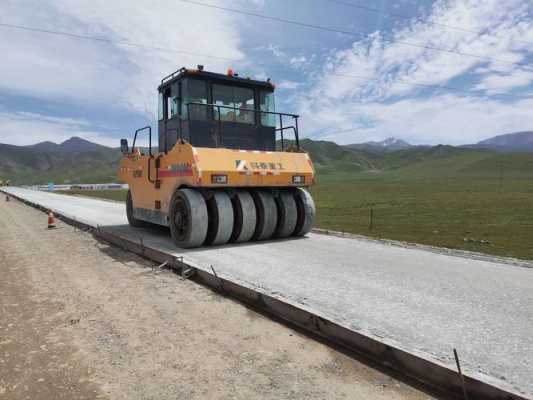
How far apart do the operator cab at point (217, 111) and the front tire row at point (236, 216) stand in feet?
3.88

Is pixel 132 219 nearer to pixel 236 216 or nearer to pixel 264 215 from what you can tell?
pixel 236 216

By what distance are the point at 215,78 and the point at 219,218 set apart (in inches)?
121

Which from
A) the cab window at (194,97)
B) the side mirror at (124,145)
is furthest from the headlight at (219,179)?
the side mirror at (124,145)

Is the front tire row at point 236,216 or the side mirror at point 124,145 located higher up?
the side mirror at point 124,145

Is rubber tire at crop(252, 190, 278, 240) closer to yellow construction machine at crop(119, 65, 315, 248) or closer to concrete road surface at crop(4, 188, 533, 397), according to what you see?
yellow construction machine at crop(119, 65, 315, 248)

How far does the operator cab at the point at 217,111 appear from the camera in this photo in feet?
27.9

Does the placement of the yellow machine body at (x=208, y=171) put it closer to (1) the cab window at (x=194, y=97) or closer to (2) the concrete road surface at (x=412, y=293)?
(1) the cab window at (x=194, y=97)

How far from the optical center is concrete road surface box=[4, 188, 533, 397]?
3.37 m

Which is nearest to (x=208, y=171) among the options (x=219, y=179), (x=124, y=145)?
(x=219, y=179)

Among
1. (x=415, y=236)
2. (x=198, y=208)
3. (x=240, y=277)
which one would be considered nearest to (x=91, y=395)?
(x=240, y=277)

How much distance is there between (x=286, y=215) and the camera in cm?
884

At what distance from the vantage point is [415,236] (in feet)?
35.2

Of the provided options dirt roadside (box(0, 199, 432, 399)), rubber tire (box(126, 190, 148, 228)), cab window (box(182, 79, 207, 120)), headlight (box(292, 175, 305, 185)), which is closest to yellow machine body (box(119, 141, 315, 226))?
headlight (box(292, 175, 305, 185))

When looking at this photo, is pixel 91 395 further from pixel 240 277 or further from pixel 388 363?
pixel 240 277
